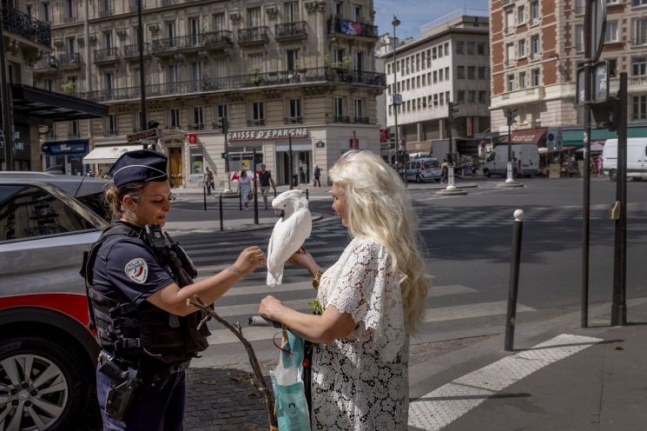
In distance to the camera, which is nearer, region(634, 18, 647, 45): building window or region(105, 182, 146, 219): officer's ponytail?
region(105, 182, 146, 219): officer's ponytail

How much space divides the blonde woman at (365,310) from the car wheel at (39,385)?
6.58 feet

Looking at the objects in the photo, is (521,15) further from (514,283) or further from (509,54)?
(514,283)

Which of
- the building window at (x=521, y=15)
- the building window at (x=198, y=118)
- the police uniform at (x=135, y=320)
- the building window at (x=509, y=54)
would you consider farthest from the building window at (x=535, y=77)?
the police uniform at (x=135, y=320)

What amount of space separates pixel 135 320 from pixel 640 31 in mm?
57678

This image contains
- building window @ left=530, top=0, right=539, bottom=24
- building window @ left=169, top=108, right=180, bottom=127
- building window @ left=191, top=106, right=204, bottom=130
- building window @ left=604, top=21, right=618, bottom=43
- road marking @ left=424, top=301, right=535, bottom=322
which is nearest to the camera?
road marking @ left=424, top=301, right=535, bottom=322

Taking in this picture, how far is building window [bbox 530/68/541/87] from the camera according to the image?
56.8 m

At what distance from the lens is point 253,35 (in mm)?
48375

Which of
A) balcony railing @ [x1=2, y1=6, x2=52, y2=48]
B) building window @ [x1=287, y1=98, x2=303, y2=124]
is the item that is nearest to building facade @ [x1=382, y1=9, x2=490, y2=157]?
building window @ [x1=287, y1=98, x2=303, y2=124]

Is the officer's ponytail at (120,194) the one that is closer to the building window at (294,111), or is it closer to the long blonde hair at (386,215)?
the long blonde hair at (386,215)

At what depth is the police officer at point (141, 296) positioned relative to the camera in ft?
7.82

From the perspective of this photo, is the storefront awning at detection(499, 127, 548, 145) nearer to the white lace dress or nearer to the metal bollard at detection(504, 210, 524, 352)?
the metal bollard at detection(504, 210, 524, 352)

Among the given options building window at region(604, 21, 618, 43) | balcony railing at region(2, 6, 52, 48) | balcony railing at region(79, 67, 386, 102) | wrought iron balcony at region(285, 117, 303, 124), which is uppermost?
building window at region(604, 21, 618, 43)

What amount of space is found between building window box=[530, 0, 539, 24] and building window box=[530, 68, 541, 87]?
4369 millimetres

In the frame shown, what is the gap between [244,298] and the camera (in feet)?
26.5
